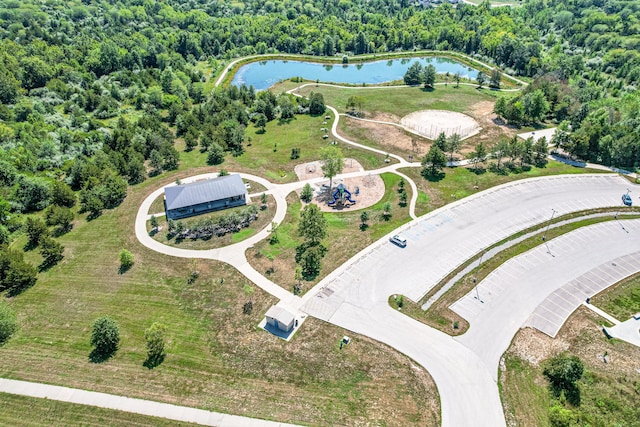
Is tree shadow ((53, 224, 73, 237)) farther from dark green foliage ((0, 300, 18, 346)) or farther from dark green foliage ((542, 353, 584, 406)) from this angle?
dark green foliage ((542, 353, 584, 406))

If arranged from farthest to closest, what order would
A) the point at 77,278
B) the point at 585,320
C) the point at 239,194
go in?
the point at 239,194, the point at 77,278, the point at 585,320

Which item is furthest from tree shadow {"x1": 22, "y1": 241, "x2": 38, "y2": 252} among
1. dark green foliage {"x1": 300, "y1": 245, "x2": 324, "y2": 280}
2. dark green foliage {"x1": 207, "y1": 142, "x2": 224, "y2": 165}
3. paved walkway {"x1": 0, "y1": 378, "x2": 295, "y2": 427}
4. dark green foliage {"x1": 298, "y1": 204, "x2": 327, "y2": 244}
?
dark green foliage {"x1": 300, "y1": 245, "x2": 324, "y2": 280}

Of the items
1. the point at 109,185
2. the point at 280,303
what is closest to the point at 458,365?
the point at 280,303

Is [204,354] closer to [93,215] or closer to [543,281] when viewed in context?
[93,215]

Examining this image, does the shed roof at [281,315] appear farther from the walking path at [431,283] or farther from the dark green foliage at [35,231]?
the dark green foliage at [35,231]

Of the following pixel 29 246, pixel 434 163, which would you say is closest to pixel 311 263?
pixel 434 163

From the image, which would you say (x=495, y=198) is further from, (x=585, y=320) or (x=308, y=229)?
(x=308, y=229)

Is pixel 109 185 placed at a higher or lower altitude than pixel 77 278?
higher
